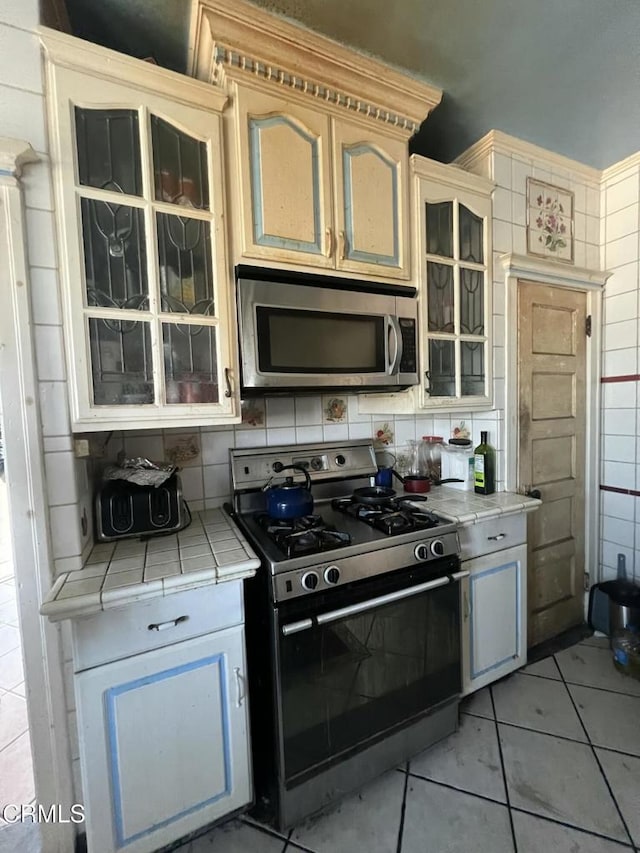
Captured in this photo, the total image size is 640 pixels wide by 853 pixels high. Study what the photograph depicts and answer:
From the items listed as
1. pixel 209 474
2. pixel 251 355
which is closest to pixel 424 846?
pixel 209 474

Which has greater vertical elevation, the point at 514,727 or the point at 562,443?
the point at 562,443

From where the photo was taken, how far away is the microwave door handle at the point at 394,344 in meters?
1.46

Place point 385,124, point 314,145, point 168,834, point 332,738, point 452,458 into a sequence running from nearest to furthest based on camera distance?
1. point 168,834
2. point 332,738
3. point 314,145
4. point 385,124
5. point 452,458

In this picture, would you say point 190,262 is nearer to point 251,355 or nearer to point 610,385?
point 251,355

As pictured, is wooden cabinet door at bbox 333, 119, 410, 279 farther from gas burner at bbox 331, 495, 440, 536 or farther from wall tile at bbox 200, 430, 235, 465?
gas burner at bbox 331, 495, 440, 536

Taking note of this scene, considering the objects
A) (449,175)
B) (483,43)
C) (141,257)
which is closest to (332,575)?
(141,257)

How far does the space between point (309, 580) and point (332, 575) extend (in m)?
0.08

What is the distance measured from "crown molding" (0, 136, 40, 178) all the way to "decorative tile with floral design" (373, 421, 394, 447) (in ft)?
5.27

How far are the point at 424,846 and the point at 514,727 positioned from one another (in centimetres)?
62

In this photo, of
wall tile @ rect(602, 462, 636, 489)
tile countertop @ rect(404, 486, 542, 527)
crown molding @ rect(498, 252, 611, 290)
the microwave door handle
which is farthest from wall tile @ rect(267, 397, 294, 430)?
wall tile @ rect(602, 462, 636, 489)

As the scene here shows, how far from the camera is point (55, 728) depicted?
1045mm

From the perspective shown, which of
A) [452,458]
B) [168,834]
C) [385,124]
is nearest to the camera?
[168,834]

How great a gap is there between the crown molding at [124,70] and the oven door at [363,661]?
1564 mm

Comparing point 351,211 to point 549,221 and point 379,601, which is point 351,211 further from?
point 379,601
